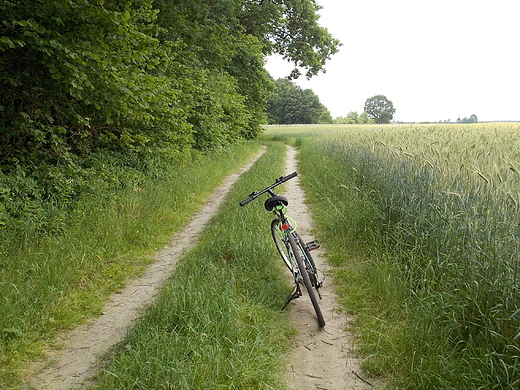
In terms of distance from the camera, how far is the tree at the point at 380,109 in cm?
12219

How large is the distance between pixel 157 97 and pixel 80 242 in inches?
175

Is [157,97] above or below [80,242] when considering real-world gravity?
above

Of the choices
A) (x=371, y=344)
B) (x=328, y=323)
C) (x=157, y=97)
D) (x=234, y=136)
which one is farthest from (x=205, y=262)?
(x=234, y=136)

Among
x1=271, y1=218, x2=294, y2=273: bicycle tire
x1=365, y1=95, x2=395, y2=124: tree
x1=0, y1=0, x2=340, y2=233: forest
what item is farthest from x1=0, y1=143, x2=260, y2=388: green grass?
x1=365, y1=95, x2=395, y2=124: tree

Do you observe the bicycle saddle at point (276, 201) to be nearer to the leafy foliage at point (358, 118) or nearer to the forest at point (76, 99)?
the forest at point (76, 99)

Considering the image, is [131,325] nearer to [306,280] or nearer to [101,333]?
[101,333]

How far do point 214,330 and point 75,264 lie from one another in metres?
Answer: 2.54

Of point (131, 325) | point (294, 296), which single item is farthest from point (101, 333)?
point (294, 296)

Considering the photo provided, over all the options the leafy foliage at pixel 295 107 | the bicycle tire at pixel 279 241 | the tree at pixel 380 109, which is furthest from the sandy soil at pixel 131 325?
the tree at pixel 380 109

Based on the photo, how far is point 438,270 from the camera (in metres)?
4.41

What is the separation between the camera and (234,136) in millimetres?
21094

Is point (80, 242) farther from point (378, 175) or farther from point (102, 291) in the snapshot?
point (378, 175)

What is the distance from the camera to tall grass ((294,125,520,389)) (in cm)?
313

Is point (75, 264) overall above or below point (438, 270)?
below
